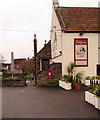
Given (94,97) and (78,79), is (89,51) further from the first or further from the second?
(94,97)

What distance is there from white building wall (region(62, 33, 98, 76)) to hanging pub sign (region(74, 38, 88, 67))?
314 mm

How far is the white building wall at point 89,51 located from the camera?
15984 millimetres

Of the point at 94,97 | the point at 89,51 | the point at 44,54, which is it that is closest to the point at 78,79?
the point at 89,51

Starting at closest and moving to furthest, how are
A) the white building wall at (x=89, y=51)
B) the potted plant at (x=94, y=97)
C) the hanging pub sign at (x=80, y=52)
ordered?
the potted plant at (x=94, y=97) → the white building wall at (x=89, y=51) → the hanging pub sign at (x=80, y=52)

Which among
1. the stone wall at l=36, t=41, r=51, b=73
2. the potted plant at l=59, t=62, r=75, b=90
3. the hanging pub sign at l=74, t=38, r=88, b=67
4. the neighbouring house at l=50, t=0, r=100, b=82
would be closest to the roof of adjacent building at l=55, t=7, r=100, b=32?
the neighbouring house at l=50, t=0, r=100, b=82

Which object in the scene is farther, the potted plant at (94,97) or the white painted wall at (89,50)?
the white painted wall at (89,50)

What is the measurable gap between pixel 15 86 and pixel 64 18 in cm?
915

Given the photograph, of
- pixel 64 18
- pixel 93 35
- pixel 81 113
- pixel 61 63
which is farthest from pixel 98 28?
pixel 81 113

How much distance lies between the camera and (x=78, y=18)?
17484mm

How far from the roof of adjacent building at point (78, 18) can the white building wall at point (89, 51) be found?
2.32 ft

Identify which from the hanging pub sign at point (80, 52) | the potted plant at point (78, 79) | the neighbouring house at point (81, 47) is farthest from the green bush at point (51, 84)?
the hanging pub sign at point (80, 52)

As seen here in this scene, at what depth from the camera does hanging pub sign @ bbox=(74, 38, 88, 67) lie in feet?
52.9

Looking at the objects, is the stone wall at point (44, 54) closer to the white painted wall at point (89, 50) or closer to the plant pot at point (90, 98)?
the white painted wall at point (89, 50)

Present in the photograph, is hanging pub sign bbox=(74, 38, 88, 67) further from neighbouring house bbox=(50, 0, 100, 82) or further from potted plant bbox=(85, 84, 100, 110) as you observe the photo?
potted plant bbox=(85, 84, 100, 110)
